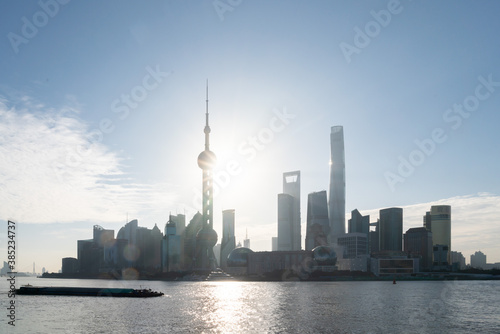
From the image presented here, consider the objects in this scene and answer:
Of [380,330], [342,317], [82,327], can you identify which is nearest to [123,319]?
[82,327]

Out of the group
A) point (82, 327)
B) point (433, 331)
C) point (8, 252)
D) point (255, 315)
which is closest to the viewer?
point (8, 252)

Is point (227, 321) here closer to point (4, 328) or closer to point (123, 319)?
point (123, 319)

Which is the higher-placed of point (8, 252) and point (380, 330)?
point (8, 252)

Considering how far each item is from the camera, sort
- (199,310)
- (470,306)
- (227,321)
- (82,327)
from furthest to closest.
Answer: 1. (470,306)
2. (199,310)
3. (227,321)
4. (82,327)

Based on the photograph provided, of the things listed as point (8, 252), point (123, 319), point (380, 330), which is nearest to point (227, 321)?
point (123, 319)

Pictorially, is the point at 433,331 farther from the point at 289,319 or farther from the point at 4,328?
the point at 4,328

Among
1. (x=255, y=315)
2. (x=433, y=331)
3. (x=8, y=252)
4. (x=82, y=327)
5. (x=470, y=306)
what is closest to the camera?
(x=8, y=252)

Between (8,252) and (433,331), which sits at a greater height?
(8,252)

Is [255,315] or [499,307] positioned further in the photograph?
[499,307]

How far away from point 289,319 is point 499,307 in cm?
7666

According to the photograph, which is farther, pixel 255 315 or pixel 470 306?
pixel 470 306

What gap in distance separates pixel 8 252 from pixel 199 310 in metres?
73.2

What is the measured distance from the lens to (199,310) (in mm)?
140750

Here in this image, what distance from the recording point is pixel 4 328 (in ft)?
345
